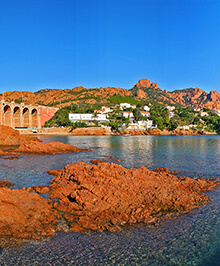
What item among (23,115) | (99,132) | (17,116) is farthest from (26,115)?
(99,132)

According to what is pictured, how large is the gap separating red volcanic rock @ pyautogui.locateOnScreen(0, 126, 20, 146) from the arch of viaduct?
5193 centimetres

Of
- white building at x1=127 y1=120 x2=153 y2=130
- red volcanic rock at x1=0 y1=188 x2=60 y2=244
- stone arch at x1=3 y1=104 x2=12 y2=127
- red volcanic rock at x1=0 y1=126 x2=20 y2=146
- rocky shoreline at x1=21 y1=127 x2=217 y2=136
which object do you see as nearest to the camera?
red volcanic rock at x1=0 y1=188 x2=60 y2=244

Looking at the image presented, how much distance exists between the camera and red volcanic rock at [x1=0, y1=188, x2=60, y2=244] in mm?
7246

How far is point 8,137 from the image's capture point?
41.1 meters

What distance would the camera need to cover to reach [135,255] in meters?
6.34

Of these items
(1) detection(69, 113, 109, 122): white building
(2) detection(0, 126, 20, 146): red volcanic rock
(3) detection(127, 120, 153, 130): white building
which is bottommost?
(2) detection(0, 126, 20, 146): red volcanic rock

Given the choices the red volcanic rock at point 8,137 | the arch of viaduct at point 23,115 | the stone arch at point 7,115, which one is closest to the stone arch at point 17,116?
the arch of viaduct at point 23,115

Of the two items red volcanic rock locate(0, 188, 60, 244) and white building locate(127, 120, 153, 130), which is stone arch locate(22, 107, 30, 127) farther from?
red volcanic rock locate(0, 188, 60, 244)

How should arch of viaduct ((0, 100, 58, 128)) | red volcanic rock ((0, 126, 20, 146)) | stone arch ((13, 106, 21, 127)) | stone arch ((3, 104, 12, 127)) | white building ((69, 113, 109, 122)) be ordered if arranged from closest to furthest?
red volcanic rock ((0, 126, 20, 146)) → arch of viaduct ((0, 100, 58, 128)) → stone arch ((3, 104, 12, 127)) → stone arch ((13, 106, 21, 127)) → white building ((69, 113, 109, 122))

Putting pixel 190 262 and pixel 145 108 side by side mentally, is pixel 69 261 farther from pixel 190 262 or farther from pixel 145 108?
pixel 145 108

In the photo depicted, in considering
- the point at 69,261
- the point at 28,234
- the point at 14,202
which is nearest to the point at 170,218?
the point at 69,261

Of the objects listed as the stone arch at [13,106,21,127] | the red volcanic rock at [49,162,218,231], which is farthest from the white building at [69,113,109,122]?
the red volcanic rock at [49,162,218,231]

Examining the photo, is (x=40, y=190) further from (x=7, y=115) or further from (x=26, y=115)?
(x=26, y=115)

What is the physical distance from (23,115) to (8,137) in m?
69.5
